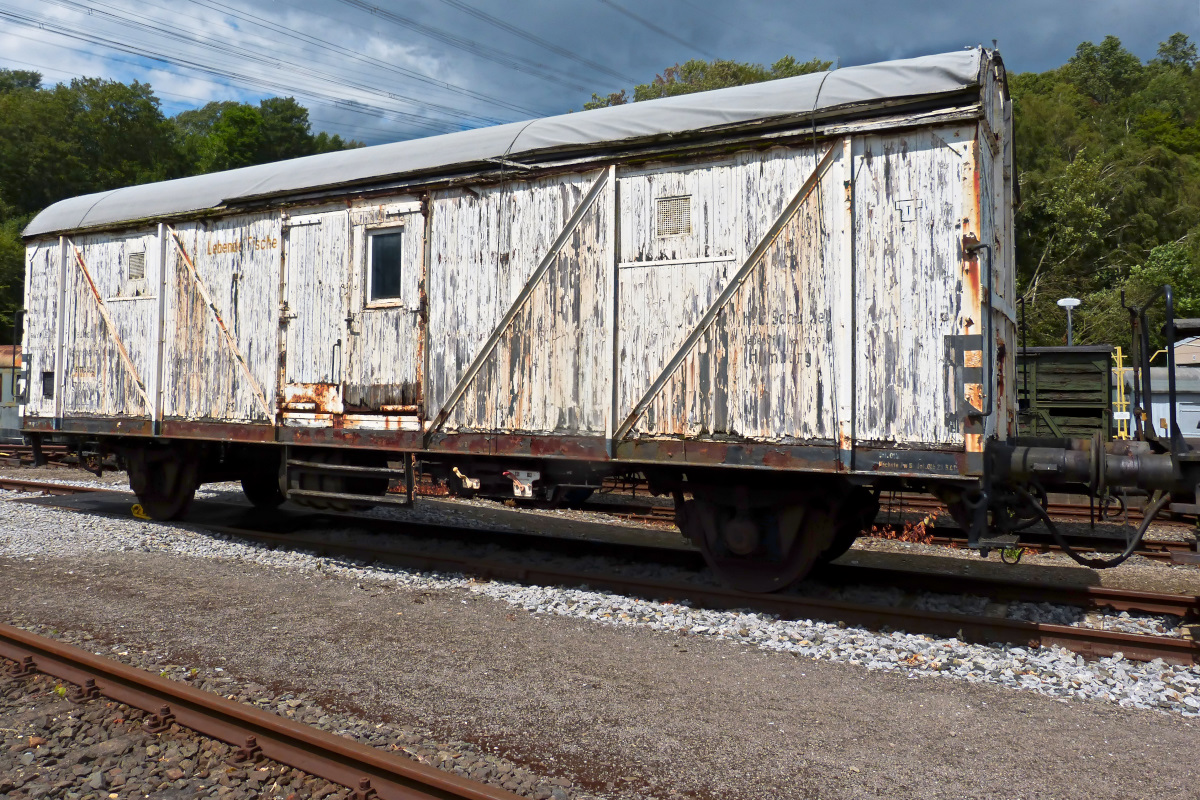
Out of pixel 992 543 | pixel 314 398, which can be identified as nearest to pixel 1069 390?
pixel 992 543

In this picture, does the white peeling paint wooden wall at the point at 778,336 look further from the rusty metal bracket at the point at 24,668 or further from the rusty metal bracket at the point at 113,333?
the rusty metal bracket at the point at 113,333

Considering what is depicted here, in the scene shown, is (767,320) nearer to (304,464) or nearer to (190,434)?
(304,464)

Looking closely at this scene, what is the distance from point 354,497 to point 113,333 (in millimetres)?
→ 4252

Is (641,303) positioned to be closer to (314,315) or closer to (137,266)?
(314,315)

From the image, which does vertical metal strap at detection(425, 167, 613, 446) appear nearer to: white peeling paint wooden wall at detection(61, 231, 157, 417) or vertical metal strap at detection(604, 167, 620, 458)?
vertical metal strap at detection(604, 167, 620, 458)

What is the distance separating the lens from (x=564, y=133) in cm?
685

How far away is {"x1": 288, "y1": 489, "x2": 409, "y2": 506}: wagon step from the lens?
7.62 m

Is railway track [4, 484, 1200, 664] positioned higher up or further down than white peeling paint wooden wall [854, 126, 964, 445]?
further down

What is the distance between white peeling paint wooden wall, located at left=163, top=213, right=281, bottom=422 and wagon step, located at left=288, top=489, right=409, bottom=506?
2.95ft

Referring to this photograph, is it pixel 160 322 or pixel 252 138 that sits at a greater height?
pixel 252 138

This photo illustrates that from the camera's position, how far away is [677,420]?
628cm

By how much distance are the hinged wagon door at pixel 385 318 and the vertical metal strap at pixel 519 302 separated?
0.33 metres

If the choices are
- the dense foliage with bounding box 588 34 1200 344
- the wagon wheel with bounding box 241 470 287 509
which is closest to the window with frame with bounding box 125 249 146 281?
the wagon wheel with bounding box 241 470 287 509

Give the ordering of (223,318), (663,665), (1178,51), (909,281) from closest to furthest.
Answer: (663,665)
(909,281)
(223,318)
(1178,51)
